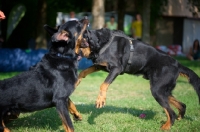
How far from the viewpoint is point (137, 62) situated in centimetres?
700

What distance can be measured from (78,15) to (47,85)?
88.0 feet

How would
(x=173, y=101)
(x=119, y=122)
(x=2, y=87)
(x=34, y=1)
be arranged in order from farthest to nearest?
(x=34, y=1)
(x=173, y=101)
(x=119, y=122)
(x=2, y=87)

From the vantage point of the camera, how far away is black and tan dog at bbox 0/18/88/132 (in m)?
5.54

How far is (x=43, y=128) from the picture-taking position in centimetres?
630

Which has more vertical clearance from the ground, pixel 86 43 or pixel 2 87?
pixel 86 43

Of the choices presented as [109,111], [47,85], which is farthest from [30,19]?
[47,85]

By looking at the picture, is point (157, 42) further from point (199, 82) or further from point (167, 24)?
point (199, 82)

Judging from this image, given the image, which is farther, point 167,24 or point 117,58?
point 167,24

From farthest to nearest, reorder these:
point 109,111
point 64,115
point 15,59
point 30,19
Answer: point 30,19 < point 15,59 < point 109,111 < point 64,115

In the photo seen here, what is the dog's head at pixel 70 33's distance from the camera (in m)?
5.78

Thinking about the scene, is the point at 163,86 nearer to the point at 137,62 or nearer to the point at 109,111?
the point at 137,62

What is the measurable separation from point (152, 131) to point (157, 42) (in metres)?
28.2

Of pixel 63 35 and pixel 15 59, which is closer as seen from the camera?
pixel 63 35

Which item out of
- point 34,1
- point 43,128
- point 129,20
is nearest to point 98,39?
point 43,128
